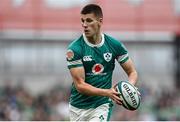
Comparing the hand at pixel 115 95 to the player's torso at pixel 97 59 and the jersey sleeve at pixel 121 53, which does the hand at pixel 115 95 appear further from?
the jersey sleeve at pixel 121 53

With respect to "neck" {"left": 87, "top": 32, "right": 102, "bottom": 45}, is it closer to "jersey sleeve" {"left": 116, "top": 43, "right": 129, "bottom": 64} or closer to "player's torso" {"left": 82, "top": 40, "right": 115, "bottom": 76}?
"player's torso" {"left": 82, "top": 40, "right": 115, "bottom": 76}

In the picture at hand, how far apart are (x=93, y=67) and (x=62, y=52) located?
17.0 metres

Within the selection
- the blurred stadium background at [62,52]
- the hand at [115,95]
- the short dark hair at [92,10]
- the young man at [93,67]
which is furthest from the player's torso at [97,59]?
the blurred stadium background at [62,52]

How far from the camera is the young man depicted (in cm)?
941

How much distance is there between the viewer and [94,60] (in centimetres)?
956

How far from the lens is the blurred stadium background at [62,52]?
60.5 ft

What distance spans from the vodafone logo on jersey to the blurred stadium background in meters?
6.98

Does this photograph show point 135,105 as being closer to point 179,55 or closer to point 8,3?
point 8,3

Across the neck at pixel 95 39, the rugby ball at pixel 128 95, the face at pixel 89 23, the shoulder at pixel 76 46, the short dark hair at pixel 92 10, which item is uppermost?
the short dark hair at pixel 92 10

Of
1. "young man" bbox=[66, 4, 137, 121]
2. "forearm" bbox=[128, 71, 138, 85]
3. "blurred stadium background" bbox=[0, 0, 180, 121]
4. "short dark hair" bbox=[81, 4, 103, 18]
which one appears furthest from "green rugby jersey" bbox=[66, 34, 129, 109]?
"blurred stadium background" bbox=[0, 0, 180, 121]

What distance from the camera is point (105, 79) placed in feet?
31.8

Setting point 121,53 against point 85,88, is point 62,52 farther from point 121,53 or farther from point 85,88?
point 85,88

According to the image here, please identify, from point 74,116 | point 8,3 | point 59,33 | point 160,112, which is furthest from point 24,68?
point 74,116

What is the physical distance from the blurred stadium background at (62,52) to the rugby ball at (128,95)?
7.36 metres
